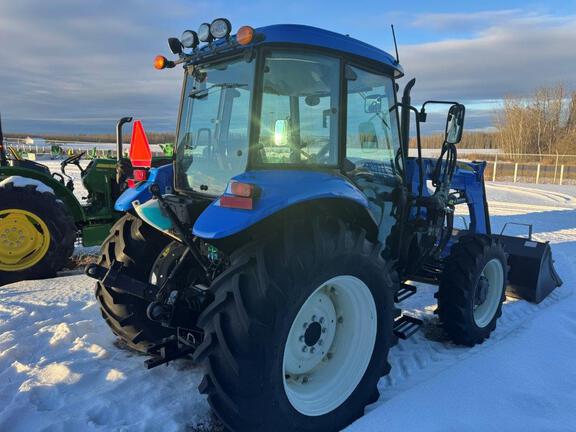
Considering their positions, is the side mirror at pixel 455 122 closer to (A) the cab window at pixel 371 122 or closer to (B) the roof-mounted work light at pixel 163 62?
(A) the cab window at pixel 371 122

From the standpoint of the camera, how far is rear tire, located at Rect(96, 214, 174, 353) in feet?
10.8

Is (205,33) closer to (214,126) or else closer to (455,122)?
(214,126)

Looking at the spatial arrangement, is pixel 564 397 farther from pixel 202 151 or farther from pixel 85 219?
pixel 85 219

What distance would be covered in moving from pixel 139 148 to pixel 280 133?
453cm

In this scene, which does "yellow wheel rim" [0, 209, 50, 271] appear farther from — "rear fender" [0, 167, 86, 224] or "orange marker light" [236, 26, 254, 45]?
"orange marker light" [236, 26, 254, 45]

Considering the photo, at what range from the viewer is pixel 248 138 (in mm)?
2750

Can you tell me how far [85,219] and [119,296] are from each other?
13.0 ft

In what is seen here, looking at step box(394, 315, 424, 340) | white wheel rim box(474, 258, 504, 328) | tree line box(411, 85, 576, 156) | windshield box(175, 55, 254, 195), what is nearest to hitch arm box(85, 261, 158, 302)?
windshield box(175, 55, 254, 195)

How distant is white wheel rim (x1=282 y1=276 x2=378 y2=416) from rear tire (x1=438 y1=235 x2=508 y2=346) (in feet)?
4.19

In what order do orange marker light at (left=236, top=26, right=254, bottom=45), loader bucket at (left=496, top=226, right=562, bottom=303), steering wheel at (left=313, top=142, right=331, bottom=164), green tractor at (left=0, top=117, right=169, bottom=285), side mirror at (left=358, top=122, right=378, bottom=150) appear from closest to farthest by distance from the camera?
orange marker light at (left=236, top=26, right=254, bottom=45) < steering wheel at (left=313, top=142, right=331, bottom=164) < side mirror at (left=358, top=122, right=378, bottom=150) < loader bucket at (left=496, top=226, right=562, bottom=303) < green tractor at (left=0, top=117, right=169, bottom=285)

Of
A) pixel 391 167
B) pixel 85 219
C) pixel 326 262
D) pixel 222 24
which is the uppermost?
pixel 222 24

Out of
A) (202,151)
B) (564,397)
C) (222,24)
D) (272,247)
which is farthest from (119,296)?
(564,397)

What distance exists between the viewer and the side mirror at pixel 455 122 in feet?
11.8

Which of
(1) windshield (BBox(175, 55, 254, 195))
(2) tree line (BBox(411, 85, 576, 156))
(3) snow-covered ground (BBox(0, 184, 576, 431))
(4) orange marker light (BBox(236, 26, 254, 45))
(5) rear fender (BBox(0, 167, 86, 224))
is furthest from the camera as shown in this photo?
(2) tree line (BBox(411, 85, 576, 156))
